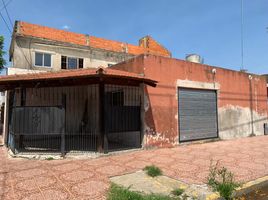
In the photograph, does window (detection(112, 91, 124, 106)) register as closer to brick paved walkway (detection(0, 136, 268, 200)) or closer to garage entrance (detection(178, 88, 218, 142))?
brick paved walkway (detection(0, 136, 268, 200))

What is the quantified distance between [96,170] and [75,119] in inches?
321

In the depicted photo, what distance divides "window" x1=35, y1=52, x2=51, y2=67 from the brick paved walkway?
44.6ft

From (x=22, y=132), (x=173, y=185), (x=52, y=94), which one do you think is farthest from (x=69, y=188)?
(x=52, y=94)

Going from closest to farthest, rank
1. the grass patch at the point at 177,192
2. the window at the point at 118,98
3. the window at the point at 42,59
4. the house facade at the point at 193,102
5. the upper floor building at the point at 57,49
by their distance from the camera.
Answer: the grass patch at the point at 177,192
the house facade at the point at 193,102
the window at the point at 118,98
the upper floor building at the point at 57,49
the window at the point at 42,59

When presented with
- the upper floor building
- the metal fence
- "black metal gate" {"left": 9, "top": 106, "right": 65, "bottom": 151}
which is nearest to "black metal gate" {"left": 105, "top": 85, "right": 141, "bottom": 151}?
the metal fence

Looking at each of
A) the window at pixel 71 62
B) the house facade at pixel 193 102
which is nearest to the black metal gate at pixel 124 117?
the house facade at pixel 193 102

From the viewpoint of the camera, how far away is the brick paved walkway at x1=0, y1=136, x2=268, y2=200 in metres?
4.75

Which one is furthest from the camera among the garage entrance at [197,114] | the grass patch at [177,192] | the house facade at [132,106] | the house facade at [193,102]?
the garage entrance at [197,114]

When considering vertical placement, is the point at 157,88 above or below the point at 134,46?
below

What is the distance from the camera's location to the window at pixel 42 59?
2027cm

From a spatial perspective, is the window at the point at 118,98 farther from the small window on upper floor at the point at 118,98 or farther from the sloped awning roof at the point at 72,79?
the sloped awning roof at the point at 72,79

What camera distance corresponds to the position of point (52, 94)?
13.3m

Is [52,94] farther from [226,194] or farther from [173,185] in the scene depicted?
[226,194]

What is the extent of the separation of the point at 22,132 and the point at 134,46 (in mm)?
22363
